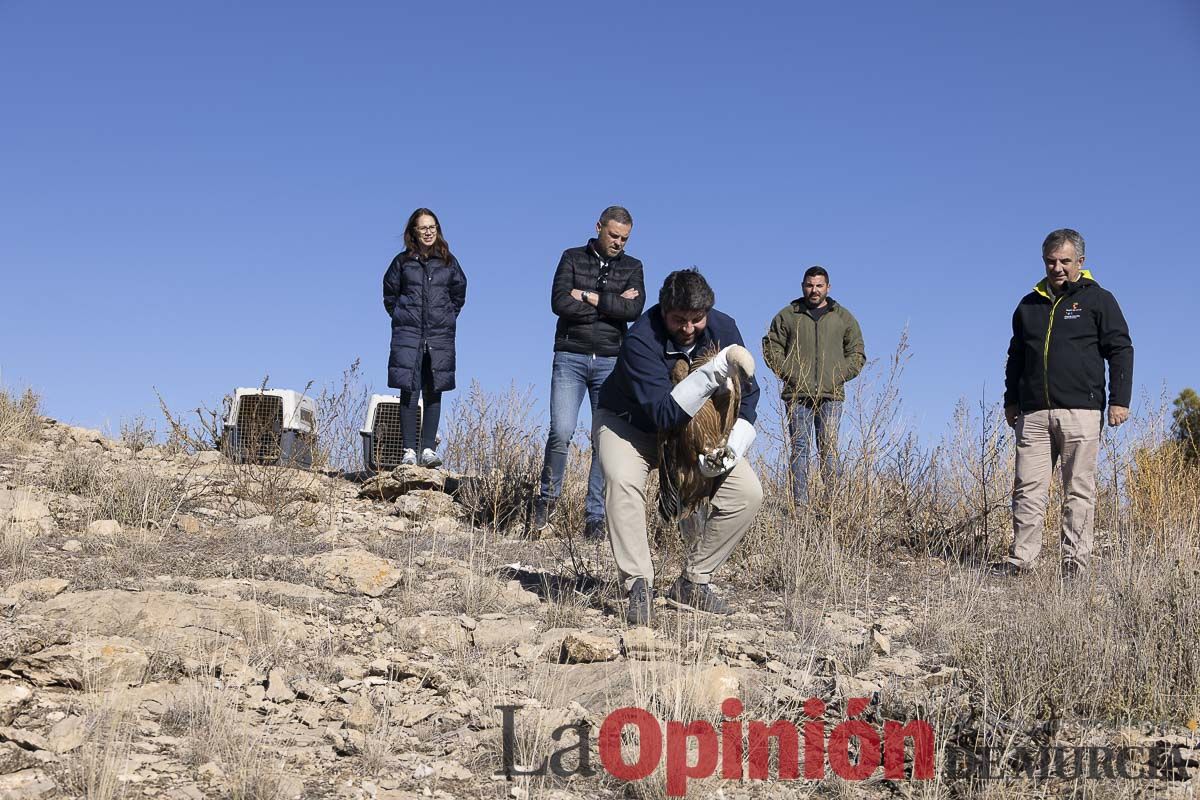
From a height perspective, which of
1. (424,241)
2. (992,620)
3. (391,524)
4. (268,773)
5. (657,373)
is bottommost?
(268,773)

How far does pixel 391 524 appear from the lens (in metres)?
7.03

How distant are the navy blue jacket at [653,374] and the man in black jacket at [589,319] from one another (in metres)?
1.78

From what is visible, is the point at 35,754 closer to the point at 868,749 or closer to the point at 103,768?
the point at 103,768

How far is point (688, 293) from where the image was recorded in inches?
180

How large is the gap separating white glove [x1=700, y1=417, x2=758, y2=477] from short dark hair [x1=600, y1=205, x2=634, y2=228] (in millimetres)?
2302

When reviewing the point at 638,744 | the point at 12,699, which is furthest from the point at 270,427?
the point at 638,744

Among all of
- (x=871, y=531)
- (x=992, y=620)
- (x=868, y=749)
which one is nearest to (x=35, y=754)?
(x=868, y=749)

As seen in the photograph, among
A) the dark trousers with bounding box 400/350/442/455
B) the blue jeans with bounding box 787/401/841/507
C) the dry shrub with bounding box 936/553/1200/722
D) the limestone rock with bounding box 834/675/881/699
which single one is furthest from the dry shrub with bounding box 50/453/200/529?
the dry shrub with bounding box 936/553/1200/722

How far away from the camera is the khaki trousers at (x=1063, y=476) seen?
20.5 ft

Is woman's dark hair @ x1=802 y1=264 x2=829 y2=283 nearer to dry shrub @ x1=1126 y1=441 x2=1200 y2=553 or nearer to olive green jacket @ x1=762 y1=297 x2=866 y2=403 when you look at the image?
olive green jacket @ x1=762 y1=297 x2=866 y2=403

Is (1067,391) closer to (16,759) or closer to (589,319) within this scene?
(589,319)

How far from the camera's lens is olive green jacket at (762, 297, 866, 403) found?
23.6 feet

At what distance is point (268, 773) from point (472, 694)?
3.21 feet

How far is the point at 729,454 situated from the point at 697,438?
15 centimetres
